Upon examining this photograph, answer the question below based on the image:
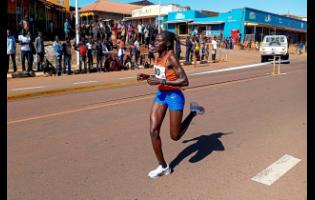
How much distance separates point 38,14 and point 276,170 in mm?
26092

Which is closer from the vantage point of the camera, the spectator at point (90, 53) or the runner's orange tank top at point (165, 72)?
the runner's orange tank top at point (165, 72)

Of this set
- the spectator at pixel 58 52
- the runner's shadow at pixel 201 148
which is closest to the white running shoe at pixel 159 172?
the runner's shadow at pixel 201 148

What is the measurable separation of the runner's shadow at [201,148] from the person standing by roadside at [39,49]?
13.2 metres

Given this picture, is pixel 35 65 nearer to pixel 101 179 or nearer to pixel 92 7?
pixel 101 179

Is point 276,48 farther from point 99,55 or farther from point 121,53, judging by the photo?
point 99,55

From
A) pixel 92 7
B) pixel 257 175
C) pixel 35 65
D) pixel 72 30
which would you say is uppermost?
pixel 92 7

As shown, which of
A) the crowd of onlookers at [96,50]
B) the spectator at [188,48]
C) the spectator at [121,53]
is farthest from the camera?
the spectator at [188,48]

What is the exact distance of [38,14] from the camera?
91.9 ft

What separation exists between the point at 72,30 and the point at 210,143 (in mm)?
23716

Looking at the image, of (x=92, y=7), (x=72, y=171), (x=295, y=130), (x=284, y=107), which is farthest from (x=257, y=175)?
(x=92, y=7)

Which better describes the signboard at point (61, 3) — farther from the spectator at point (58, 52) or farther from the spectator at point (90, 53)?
the spectator at point (58, 52)

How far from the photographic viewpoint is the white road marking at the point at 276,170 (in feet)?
15.7

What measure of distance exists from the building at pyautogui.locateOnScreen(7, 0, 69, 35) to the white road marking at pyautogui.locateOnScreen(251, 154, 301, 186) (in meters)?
22.0

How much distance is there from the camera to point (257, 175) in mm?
4926
